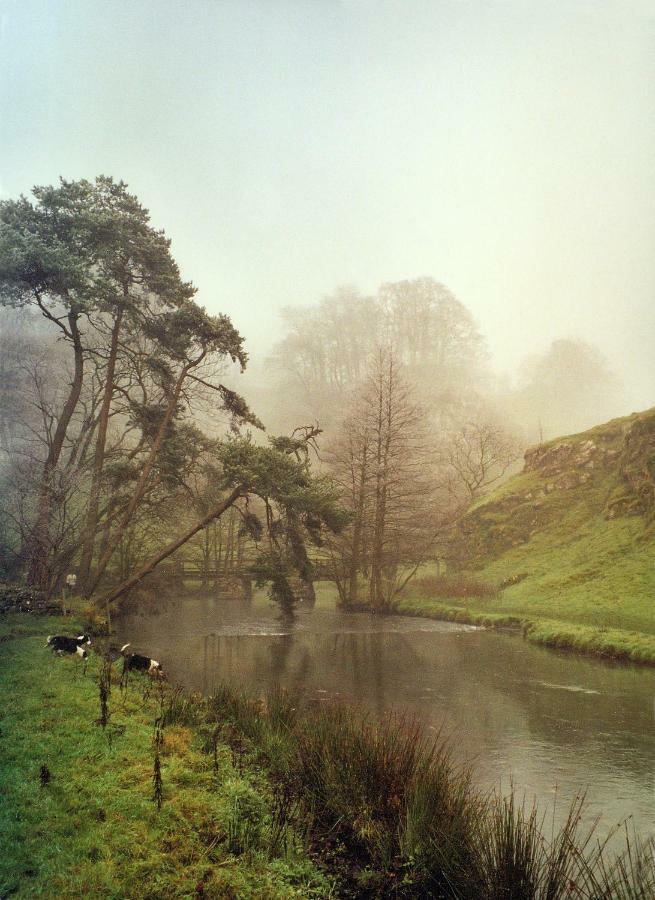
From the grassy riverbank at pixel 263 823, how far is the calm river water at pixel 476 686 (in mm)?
1481

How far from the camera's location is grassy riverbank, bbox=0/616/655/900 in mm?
3859

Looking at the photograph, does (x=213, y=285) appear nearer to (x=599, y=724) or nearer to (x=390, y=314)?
(x=599, y=724)

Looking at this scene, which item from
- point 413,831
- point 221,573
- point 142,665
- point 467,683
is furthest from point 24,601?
point 221,573

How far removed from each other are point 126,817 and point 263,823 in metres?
1.23

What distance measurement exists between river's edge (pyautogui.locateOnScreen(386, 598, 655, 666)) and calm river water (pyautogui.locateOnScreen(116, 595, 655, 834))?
0.70m

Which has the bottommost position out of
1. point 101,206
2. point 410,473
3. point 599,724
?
point 599,724

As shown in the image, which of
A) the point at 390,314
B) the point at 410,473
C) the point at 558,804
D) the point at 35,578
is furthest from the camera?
the point at 390,314

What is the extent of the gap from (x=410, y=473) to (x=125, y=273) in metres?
17.0

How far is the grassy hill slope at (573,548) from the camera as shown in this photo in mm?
17688

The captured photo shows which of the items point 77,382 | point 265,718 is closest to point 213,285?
point 77,382

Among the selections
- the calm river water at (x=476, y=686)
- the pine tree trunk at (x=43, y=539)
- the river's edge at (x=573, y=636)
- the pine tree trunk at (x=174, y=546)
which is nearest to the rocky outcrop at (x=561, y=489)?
the river's edge at (x=573, y=636)

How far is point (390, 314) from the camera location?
1784 inches

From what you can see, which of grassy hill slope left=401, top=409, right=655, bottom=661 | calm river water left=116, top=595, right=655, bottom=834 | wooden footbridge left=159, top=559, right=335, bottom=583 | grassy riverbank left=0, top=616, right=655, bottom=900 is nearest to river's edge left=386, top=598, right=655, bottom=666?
grassy hill slope left=401, top=409, right=655, bottom=661

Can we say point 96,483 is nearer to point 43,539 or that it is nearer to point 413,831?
point 43,539
